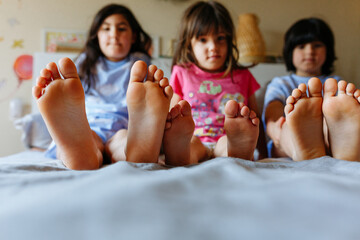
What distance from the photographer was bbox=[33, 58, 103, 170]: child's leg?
2.12 feet

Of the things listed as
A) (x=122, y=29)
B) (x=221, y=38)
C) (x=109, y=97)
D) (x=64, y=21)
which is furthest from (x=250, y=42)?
(x=64, y=21)

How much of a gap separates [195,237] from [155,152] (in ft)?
1.30

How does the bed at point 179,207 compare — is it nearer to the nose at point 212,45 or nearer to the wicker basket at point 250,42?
the nose at point 212,45

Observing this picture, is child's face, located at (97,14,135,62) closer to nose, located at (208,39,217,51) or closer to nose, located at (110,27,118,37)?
nose, located at (110,27,118,37)

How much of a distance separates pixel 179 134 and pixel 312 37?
1076 millimetres

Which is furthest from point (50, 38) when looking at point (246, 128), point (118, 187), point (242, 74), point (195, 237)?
point (195, 237)

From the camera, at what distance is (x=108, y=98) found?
4.01ft

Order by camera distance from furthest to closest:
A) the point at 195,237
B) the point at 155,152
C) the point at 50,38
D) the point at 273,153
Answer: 1. the point at 50,38
2. the point at 273,153
3. the point at 155,152
4. the point at 195,237

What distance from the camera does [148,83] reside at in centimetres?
71

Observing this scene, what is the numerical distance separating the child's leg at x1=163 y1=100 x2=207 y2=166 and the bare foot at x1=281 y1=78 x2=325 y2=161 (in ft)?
0.82

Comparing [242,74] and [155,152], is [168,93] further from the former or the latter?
[242,74]

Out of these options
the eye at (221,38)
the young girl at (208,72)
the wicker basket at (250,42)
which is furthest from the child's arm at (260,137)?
the wicker basket at (250,42)

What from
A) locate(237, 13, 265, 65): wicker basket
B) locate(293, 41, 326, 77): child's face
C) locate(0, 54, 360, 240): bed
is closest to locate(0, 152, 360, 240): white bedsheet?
locate(0, 54, 360, 240): bed

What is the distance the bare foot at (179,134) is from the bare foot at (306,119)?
251 millimetres
